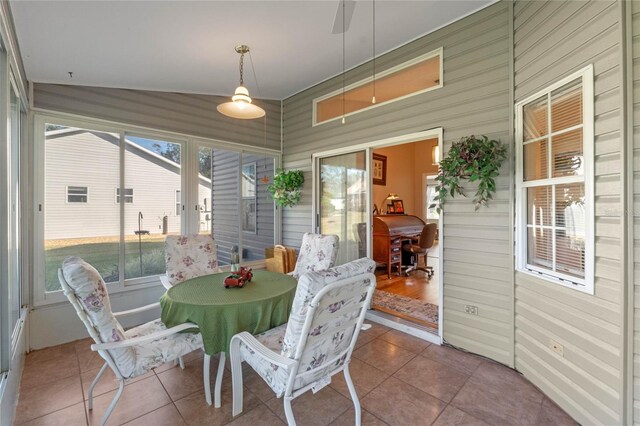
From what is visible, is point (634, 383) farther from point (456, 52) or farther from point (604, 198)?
point (456, 52)

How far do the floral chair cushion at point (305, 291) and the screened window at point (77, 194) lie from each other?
3.23 meters

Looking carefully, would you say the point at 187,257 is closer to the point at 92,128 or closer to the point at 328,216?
the point at 92,128

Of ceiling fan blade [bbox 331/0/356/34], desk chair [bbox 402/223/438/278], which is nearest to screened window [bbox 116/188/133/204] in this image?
ceiling fan blade [bbox 331/0/356/34]

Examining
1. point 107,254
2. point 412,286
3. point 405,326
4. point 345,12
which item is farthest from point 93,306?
point 412,286

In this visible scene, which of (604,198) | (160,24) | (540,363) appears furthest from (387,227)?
(160,24)

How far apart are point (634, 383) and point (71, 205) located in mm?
5083

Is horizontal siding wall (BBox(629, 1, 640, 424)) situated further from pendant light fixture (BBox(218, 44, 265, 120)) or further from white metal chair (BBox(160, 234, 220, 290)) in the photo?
white metal chair (BBox(160, 234, 220, 290))

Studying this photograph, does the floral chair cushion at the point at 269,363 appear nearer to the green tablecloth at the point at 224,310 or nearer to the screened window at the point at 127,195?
the green tablecloth at the point at 224,310

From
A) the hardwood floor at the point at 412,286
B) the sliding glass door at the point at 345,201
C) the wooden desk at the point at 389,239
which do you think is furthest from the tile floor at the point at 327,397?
the wooden desk at the point at 389,239

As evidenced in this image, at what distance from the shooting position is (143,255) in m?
3.73

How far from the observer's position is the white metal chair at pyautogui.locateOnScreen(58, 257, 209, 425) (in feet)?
5.21

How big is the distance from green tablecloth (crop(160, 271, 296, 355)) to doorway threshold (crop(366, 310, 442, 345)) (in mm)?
1782

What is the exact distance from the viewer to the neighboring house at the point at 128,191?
314 centimetres

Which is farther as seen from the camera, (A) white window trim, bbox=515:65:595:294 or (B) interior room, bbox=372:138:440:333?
(B) interior room, bbox=372:138:440:333
